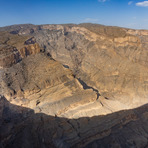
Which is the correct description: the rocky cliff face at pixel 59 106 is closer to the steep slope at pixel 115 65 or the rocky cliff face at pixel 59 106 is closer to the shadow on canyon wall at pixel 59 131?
the shadow on canyon wall at pixel 59 131

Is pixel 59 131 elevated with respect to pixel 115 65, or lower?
lower

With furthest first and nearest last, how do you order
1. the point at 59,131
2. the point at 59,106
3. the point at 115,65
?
the point at 115,65 → the point at 59,106 → the point at 59,131

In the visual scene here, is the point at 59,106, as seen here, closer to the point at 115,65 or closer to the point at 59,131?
the point at 59,131

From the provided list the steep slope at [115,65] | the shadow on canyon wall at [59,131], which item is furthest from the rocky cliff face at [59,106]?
the steep slope at [115,65]

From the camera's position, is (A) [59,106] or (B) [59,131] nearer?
(B) [59,131]

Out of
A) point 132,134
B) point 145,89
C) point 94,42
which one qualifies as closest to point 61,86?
point 132,134

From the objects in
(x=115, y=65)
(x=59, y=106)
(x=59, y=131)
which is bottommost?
(x=59, y=131)

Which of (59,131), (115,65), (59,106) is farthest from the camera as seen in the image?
(115,65)

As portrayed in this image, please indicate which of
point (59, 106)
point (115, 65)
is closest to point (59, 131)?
point (59, 106)
